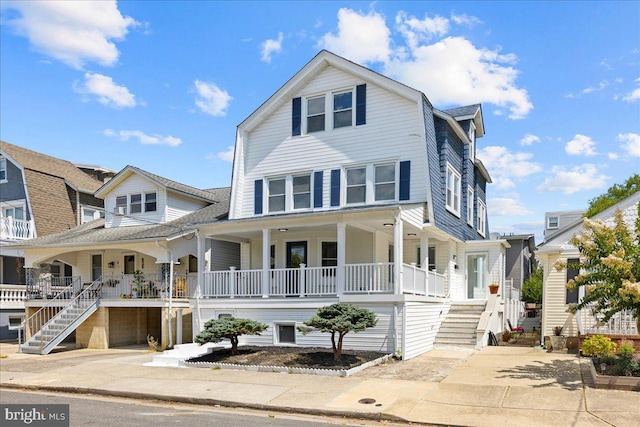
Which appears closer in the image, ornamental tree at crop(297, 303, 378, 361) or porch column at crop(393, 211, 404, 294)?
ornamental tree at crop(297, 303, 378, 361)

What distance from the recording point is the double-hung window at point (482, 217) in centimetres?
2672

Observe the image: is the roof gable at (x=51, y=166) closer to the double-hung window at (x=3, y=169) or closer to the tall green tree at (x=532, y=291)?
the double-hung window at (x=3, y=169)

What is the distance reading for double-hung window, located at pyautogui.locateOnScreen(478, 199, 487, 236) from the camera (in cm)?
2672

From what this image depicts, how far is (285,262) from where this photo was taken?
67.4 feet

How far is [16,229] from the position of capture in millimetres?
26891

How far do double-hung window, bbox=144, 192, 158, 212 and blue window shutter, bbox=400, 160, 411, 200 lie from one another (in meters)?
11.4

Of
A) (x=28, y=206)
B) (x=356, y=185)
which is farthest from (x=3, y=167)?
(x=356, y=185)

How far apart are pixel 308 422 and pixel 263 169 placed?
12865mm

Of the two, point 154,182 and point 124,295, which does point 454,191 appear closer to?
point 154,182

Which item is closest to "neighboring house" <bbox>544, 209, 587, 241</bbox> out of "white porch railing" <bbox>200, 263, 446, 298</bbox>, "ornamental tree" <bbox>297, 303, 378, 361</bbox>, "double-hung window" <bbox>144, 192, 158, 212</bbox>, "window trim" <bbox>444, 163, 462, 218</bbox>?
"window trim" <bbox>444, 163, 462, 218</bbox>

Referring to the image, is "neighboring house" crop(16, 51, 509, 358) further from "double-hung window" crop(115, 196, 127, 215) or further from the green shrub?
the green shrub

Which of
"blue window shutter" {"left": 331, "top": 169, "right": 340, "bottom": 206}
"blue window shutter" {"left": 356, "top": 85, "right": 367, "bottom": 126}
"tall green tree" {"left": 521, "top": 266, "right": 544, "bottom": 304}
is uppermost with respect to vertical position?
"blue window shutter" {"left": 356, "top": 85, "right": 367, "bottom": 126}

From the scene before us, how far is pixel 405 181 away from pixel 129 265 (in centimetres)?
1346

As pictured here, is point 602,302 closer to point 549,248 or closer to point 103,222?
point 549,248
